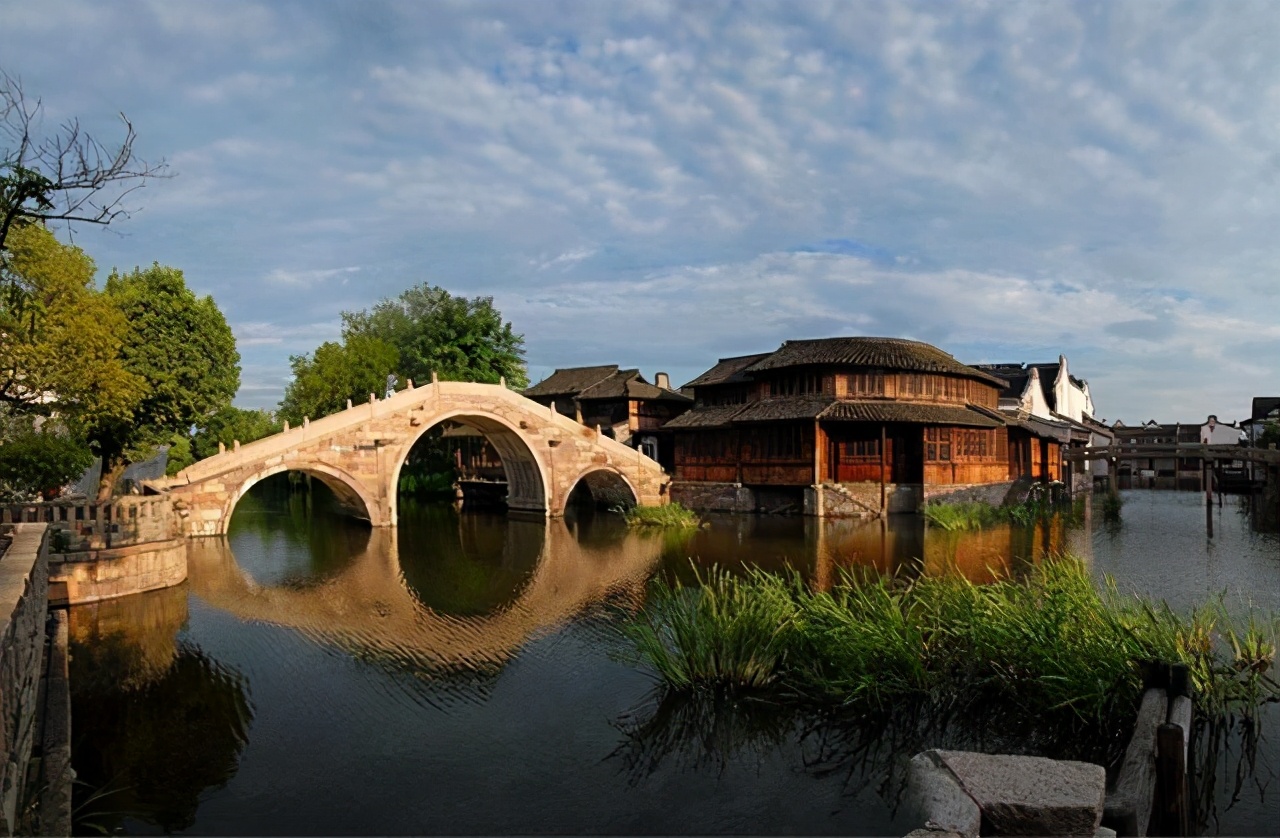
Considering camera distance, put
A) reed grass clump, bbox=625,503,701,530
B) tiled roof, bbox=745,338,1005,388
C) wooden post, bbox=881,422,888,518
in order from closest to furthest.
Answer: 1. reed grass clump, bbox=625,503,701,530
2. wooden post, bbox=881,422,888,518
3. tiled roof, bbox=745,338,1005,388

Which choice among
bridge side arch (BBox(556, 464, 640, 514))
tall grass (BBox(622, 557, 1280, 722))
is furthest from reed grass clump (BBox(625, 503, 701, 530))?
tall grass (BBox(622, 557, 1280, 722))

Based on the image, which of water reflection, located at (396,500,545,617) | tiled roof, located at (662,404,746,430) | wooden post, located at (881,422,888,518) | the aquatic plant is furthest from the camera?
tiled roof, located at (662,404,746,430)

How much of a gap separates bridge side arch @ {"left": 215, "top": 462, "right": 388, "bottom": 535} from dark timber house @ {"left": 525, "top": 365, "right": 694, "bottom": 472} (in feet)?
42.3

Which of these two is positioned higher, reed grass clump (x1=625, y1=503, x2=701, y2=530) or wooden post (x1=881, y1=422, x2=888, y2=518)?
wooden post (x1=881, y1=422, x2=888, y2=518)

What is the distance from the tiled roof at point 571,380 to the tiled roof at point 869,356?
1282 cm

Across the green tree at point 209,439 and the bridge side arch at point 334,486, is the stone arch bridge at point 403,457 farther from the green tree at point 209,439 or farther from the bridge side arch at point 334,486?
the green tree at point 209,439

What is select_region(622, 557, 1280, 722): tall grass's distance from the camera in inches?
312

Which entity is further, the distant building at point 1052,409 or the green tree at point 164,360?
the distant building at point 1052,409

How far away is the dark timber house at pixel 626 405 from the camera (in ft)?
131

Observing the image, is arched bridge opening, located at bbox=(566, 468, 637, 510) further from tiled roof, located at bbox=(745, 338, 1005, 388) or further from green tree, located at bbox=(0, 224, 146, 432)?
green tree, located at bbox=(0, 224, 146, 432)

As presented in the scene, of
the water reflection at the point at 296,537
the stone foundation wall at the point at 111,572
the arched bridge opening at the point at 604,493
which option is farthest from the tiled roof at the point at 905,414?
the stone foundation wall at the point at 111,572

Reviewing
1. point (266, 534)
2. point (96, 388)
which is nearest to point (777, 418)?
point (266, 534)

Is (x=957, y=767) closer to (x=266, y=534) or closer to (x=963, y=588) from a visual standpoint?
(x=963, y=588)

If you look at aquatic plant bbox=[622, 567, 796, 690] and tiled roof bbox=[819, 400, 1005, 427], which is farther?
tiled roof bbox=[819, 400, 1005, 427]
